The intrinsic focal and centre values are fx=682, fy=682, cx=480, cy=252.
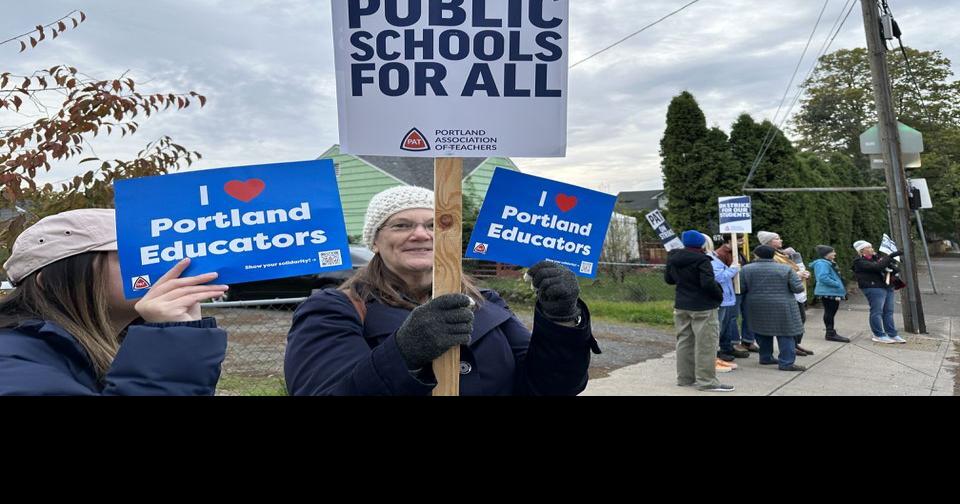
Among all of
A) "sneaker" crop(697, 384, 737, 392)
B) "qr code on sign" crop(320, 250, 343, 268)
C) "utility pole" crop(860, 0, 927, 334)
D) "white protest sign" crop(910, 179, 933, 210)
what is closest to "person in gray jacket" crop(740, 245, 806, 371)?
"sneaker" crop(697, 384, 737, 392)

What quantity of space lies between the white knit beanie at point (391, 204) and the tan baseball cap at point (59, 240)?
2.56 ft

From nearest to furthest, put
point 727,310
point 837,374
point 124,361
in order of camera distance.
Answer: point 124,361
point 837,374
point 727,310

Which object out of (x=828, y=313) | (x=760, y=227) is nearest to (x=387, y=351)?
(x=828, y=313)

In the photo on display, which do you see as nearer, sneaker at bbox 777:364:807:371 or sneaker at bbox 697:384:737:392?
sneaker at bbox 697:384:737:392

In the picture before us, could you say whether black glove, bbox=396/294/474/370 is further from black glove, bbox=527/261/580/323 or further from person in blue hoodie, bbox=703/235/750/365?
person in blue hoodie, bbox=703/235/750/365

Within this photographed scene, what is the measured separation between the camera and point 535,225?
2104 mm

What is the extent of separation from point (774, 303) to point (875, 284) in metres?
3.74

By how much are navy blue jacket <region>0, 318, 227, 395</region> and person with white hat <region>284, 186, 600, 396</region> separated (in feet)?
1.43

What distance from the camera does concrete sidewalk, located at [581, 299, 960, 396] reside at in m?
7.66

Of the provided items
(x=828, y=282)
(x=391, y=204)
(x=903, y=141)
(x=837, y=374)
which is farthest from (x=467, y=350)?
(x=903, y=141)

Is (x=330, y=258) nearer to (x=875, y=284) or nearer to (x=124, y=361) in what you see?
(x=124, y=361)

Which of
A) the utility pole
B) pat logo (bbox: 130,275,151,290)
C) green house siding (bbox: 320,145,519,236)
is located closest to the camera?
pat logo (bbox: 130,275,151,290)

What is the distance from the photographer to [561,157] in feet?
5.89
